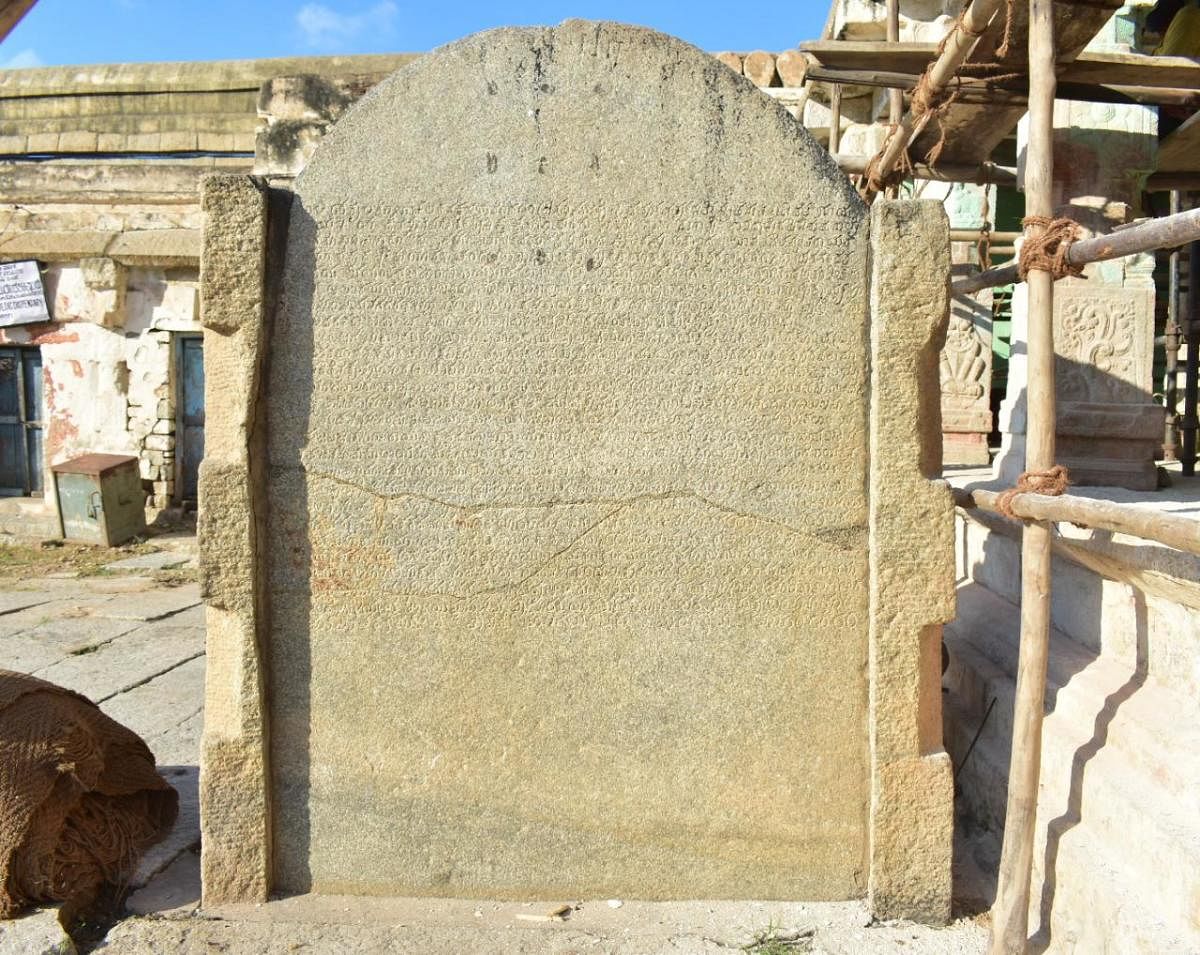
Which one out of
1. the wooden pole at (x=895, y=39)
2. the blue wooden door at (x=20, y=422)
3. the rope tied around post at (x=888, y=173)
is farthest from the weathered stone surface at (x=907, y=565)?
the blue wooden door at (x=20, y=422)

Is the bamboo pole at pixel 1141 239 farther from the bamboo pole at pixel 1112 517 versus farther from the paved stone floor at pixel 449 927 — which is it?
the paved stone floor at pixel 449 927

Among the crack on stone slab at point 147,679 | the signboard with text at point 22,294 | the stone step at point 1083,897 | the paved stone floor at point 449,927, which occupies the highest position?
the signboard with text at point 22,294

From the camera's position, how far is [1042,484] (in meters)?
2.41

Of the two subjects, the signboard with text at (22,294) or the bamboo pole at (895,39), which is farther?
the signboard with text at (22,294)

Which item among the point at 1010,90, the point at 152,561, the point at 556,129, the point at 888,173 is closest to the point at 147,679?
the point at 152,561

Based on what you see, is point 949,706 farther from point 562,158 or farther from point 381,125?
point 381,125

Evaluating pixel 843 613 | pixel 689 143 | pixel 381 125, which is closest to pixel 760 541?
pixel 843 613

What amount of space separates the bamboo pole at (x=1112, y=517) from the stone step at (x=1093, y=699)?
1.54ft

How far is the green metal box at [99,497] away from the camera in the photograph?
8.41 metres

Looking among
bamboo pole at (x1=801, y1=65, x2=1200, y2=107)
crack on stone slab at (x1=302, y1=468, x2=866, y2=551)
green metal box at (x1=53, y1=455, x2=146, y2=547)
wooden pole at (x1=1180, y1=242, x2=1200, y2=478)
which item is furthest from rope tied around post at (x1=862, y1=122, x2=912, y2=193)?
green metal box at (x1=53, y1=455, x2=146, y2=547)

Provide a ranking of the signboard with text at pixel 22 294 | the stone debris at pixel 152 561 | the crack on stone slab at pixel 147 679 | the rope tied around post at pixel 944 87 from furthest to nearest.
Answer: the signboard with text at pixel 22 294 < the stone debris at pixel 152 561 < the crack on stone slab at pixel 147 679 < the rope tied around post at pixel 944 87

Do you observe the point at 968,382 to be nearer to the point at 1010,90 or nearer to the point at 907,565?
the point at 1010,90

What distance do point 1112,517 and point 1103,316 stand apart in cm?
268

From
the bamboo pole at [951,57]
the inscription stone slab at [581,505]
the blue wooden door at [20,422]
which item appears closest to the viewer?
the inscription stone slab at [581,505]
